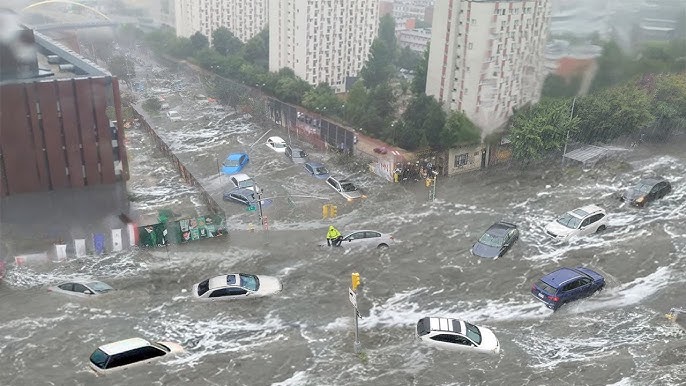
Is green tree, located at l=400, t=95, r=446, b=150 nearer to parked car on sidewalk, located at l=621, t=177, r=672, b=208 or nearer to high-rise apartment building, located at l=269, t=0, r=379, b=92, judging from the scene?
parked car on sidewalk, located at l=621, t=177, r=672, b=208

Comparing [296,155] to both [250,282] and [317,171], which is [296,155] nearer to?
[317,171]

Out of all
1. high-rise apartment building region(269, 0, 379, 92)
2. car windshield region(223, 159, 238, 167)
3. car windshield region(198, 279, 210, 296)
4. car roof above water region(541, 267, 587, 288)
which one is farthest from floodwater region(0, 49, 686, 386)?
high-rise apartment building region(269, 0, 379, 92)

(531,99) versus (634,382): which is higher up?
(531,99)

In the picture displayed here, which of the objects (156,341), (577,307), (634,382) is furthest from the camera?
(577,307)

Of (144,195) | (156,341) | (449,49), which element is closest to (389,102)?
(449,49)

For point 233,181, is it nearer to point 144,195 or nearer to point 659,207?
point 144,195

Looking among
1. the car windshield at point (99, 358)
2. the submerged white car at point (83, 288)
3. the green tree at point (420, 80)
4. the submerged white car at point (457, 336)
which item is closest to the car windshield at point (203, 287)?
the submerged white car at point (83, 288)

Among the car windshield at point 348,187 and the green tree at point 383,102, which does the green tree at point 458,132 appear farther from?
the green tree at point 383,102
